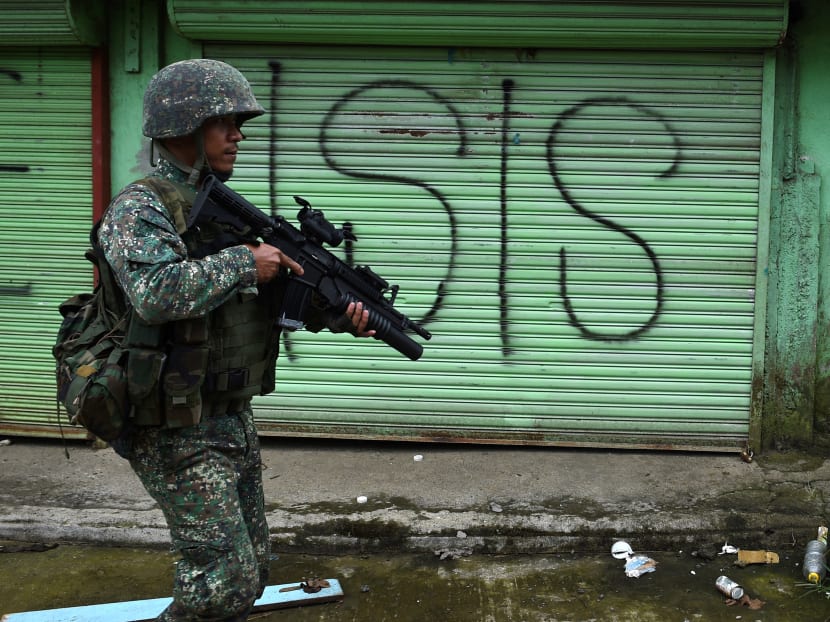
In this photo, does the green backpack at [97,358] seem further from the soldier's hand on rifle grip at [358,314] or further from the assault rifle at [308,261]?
the soldier's hand on rifle grip at [358,314]

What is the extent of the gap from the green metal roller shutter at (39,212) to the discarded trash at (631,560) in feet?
10.7

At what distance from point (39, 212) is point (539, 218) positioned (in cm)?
299

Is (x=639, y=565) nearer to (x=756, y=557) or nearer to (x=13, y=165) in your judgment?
(x=756, y=557)

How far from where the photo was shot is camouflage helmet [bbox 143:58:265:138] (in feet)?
8.63

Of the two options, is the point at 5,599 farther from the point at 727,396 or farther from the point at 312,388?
the point at 727,396

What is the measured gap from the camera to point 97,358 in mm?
2639

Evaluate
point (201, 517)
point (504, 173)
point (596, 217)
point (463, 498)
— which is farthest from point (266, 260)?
point (596, 217)

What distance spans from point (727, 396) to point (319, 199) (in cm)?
267

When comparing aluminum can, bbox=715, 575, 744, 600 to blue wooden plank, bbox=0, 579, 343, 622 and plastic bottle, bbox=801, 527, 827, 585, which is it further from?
blue wooden plank, bbox=0, 579, 343, 622

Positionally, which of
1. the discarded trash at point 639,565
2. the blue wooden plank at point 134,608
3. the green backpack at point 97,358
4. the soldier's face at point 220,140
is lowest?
the blue wooden plank at point 134,608

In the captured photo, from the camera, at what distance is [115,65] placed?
16.7ft

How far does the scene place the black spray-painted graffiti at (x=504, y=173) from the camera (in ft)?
16.4

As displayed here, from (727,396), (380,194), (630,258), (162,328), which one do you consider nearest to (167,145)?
(162,328)

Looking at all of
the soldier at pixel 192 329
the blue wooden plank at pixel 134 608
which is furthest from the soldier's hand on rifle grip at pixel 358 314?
the blue wooden plank at pixel 134 608
